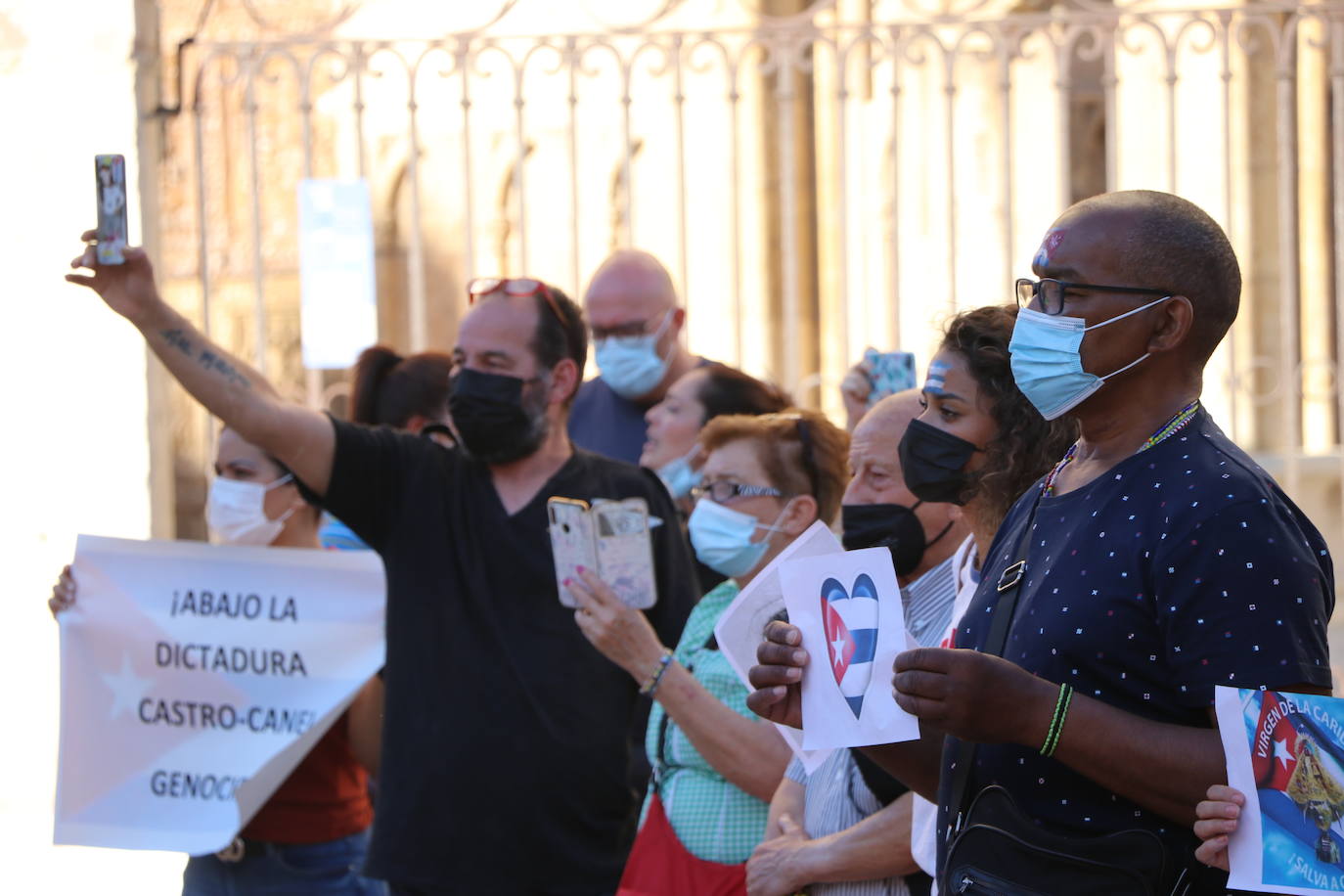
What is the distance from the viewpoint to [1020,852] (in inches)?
85.0

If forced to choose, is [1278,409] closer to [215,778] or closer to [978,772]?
[215,778]

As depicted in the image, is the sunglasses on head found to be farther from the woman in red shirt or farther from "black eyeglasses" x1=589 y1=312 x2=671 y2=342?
"black eyeglasses" x1=589 y1=312 x2=671 y2=342

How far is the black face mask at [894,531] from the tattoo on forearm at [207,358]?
1415 mm

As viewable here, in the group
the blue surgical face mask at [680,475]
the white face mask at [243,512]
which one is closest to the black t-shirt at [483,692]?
the white face mask at [243,512]

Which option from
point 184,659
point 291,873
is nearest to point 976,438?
point 291,873

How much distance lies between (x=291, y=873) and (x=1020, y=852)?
99.1 inches

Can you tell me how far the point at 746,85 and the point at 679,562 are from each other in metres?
6.76

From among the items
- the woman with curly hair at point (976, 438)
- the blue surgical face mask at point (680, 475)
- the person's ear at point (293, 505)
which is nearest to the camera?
the woman with curly hair at point (976, 438)

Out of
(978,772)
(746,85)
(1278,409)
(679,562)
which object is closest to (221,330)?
(746,85)

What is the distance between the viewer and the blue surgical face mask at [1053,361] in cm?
224

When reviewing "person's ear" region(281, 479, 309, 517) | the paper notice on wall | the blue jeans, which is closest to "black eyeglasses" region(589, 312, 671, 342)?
the paper notice on wall

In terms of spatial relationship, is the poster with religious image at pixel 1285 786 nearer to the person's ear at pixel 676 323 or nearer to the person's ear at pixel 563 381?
the person's ear at pixel 563 381

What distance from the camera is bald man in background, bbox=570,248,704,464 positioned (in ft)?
18.8

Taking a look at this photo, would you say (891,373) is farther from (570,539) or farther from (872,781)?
(872,781)
